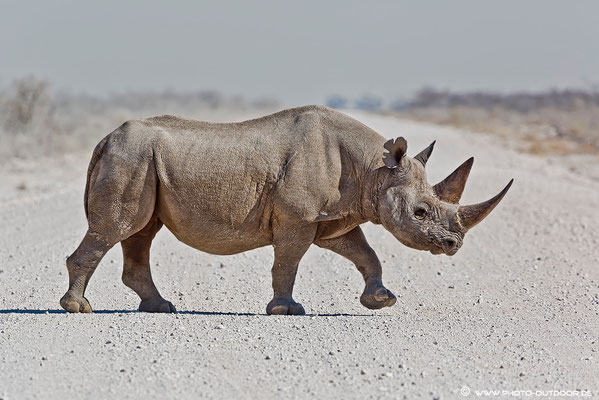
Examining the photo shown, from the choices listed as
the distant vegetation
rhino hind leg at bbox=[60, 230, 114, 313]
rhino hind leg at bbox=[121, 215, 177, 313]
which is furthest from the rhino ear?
the distant vegetation

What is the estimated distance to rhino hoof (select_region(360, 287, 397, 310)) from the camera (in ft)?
32.2

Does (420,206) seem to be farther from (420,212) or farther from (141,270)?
(141,270)

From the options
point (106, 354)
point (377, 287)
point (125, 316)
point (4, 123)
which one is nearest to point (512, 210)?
point (377, 287)

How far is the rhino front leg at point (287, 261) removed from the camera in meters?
9.59

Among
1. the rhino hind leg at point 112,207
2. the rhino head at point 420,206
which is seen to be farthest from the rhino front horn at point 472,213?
the rhino hind leg at point 112,207

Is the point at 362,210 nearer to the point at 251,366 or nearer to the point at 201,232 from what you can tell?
the point at 201,232

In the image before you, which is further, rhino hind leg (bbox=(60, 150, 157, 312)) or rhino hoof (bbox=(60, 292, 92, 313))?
rhino hoof (bbox=(60, 292, 92, 313))

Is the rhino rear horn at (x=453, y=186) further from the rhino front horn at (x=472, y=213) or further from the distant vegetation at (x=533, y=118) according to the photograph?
the distant vegetation at (x=533, y=118)

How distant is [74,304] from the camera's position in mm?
9664

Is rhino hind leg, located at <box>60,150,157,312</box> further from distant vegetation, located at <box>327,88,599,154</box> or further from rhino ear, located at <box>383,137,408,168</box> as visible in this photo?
distant vegetation, located at <box>327,88,599,154</box>

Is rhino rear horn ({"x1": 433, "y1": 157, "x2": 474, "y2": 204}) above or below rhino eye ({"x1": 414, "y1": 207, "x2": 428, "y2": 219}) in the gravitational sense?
above

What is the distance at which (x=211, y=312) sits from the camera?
33.9ft

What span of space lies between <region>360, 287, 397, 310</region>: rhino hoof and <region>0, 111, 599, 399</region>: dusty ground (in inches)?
8.0

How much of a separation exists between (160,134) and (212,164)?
568 millimetres
